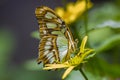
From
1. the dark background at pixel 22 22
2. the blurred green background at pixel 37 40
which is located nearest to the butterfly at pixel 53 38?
the blurred green background at pixel 37 40

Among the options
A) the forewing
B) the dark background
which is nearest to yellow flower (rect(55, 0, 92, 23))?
the forewing

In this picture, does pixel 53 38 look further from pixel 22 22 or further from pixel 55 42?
pixel 22 22

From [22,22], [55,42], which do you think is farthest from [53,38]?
[22,22]

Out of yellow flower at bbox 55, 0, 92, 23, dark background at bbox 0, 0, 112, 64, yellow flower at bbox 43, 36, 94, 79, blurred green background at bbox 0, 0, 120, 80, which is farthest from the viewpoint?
dark background at bbox 0, 0, 112, 64

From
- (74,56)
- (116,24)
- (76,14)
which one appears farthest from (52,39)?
(76,14)

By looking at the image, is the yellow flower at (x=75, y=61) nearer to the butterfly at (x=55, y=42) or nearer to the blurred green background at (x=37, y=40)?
the butterfly at (x=55, y=42)

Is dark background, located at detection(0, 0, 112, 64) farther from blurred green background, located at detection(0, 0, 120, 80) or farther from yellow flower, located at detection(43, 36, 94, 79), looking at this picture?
yellow flower, located at detection(43, 36, 94, 79)

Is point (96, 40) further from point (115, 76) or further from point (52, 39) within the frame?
point (52, 39)
